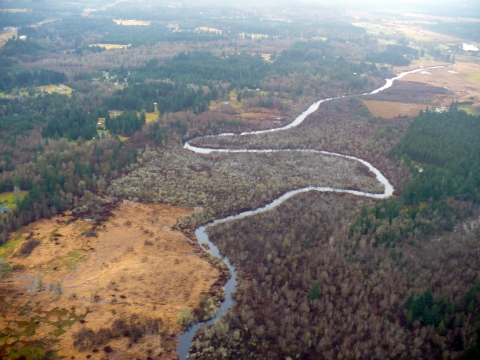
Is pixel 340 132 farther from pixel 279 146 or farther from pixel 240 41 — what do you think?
pixel 240 41

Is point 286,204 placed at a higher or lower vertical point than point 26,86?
lower

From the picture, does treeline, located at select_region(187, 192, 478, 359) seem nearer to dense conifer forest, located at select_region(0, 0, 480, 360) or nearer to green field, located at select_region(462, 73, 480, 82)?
dense conifer forest, located at select_region(0, 0, 480, 360)

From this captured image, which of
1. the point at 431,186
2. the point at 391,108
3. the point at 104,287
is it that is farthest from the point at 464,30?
the point at 104,287

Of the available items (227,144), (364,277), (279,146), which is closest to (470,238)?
(364,277)

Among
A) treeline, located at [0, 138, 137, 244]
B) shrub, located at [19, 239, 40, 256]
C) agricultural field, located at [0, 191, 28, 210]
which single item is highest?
treeline, located at [0, 138, 137, 244]

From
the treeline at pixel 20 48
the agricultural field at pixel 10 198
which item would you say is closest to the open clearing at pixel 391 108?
the agricultural field at pixel 10 198

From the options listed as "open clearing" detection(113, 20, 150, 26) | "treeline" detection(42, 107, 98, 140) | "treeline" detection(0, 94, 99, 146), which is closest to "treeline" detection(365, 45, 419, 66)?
"open clearing" detection(113, 20, 150, 26)

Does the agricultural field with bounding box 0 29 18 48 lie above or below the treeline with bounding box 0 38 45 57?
above

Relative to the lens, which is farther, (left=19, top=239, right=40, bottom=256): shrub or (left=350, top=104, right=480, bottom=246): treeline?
(left=350, top=104, right=480, bottom=246): treeline
